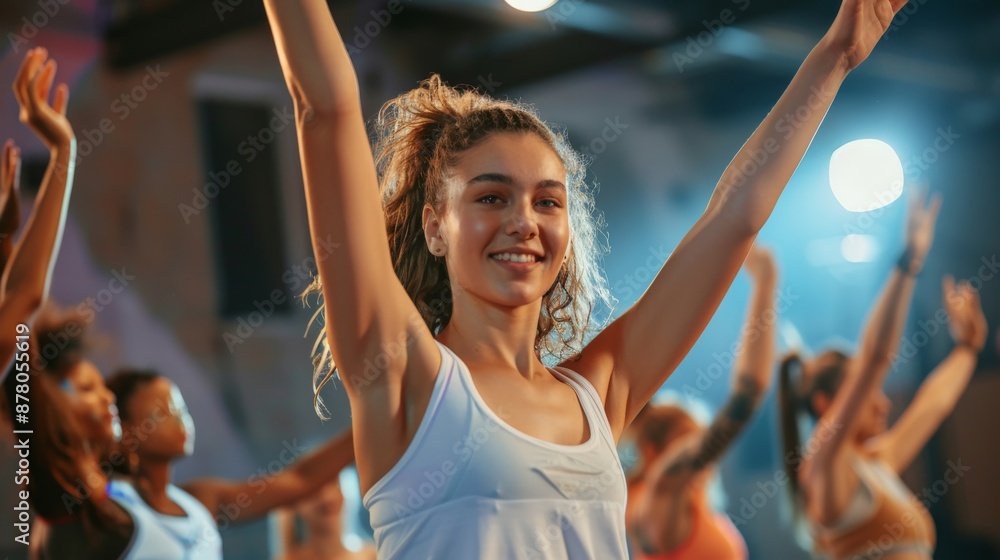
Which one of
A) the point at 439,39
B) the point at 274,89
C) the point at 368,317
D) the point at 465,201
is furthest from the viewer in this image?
the point at 439,39

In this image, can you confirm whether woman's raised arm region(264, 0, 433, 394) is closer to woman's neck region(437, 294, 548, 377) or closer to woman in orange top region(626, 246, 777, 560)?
woman's neck region(437, 294, 548, 377)

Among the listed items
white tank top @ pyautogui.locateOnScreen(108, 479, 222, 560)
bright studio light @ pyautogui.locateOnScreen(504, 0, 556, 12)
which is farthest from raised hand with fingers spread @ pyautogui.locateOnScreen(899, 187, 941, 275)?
white tank top @ pyautogui.locateOnScreen(108, 479, 222, 560)

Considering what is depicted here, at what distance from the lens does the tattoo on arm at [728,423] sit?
339 centimetres

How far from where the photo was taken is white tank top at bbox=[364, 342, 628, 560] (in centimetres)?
84

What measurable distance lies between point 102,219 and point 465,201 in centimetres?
171

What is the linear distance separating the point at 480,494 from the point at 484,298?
0.20 m

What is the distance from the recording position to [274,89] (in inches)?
112

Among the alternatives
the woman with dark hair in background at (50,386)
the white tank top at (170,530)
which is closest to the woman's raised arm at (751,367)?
the white tank top at (170,530)

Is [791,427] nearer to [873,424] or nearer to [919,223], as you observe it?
[873,424]

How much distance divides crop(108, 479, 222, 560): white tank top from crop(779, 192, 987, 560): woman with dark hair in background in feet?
6.42

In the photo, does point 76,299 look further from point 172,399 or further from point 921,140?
point 921,140

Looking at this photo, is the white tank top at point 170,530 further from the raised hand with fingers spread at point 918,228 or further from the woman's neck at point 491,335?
the raised hand with fingers spread at point 918,228

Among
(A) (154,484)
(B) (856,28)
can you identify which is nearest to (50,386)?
(A) (154,484)

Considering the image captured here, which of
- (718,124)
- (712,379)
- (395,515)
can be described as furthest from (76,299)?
(718,124)
